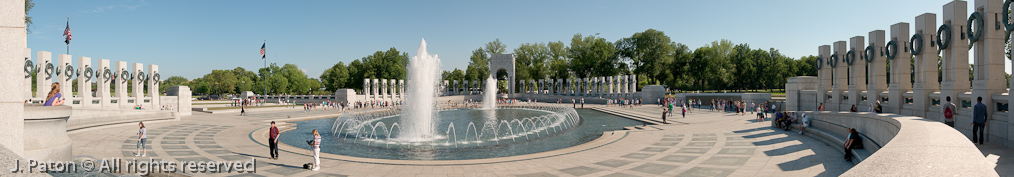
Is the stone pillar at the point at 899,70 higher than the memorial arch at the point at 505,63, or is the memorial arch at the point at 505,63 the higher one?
the memorial arch at the point at 505,63

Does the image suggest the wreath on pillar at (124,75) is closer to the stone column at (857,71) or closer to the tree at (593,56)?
the stone column at (857,71)

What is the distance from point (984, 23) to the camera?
11742 millimetres

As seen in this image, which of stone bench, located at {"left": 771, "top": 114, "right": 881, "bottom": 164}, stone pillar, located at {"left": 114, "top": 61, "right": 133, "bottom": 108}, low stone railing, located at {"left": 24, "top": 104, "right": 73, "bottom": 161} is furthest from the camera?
stone pillar, located at {"left": 114, "top": 61, "right": 133, "bottom": 108}

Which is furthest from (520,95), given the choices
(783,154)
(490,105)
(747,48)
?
(783,154)

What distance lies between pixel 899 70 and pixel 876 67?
1764mm

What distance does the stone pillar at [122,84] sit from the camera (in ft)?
104

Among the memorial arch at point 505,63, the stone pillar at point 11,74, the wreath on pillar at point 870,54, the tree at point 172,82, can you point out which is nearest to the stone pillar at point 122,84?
the stone pillar at point 11,74

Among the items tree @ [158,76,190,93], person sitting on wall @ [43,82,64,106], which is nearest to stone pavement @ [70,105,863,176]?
person sitting on wall @ [43,82,64,106]

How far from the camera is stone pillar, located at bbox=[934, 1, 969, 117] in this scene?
12680 mm

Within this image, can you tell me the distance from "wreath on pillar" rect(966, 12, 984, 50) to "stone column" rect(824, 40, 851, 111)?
25.7 feet

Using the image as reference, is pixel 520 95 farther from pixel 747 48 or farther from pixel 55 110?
pixel 55 110

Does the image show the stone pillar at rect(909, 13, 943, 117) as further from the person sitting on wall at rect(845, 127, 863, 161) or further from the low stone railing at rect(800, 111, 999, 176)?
the low stone railing at rect(800, 111, 999, 176)

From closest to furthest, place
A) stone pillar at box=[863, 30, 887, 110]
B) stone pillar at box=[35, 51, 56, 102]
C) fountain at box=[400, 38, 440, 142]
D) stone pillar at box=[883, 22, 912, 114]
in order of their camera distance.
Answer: stone pillar at box=[883, 22, 912, 114]
stone pillar at box=[863, 30, 887, 110]
fountain at box=[400, 38, 440, 142]
stone pillar at box=[35, 51, 56, 102]

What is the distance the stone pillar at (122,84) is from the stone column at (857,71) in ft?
149
